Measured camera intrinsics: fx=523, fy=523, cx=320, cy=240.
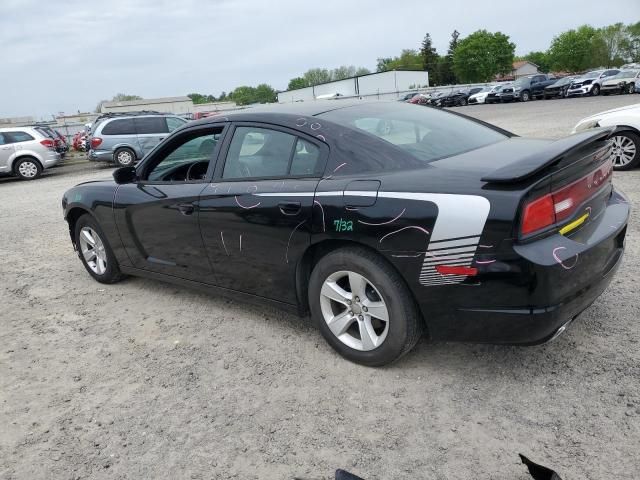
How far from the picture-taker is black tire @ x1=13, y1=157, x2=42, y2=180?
16875 mm

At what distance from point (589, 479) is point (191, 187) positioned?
3.01 metres

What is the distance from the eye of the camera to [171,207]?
3.99 metres

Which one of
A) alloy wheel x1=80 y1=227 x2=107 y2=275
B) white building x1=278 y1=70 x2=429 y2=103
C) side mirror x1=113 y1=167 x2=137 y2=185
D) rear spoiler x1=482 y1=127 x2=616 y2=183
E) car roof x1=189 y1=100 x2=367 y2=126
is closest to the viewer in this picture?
rear spoiler x1=482 y1=127 x2=616 y2=183

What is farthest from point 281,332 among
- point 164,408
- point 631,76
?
point 631,76

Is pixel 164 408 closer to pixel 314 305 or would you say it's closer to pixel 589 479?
pixel 314 305

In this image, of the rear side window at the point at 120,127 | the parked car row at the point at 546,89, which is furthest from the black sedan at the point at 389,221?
the parked car row at the point at 546,89

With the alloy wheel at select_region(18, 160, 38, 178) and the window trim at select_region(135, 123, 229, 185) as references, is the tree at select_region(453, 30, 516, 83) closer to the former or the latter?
the alloy wheel at select_region(18, 160, 38, 178)

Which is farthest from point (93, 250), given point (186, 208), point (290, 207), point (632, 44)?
point (632, 44)

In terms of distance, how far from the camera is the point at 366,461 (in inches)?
94.5

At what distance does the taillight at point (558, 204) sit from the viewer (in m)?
2.44

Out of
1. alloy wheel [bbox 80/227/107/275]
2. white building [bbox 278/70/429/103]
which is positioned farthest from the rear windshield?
white building [bbox 278/70/429/103]

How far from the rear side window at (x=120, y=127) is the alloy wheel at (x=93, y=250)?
1306cm

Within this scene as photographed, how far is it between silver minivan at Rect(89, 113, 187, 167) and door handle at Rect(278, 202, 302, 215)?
49.1ft

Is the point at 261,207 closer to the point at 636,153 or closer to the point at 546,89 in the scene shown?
the point at 636,153
